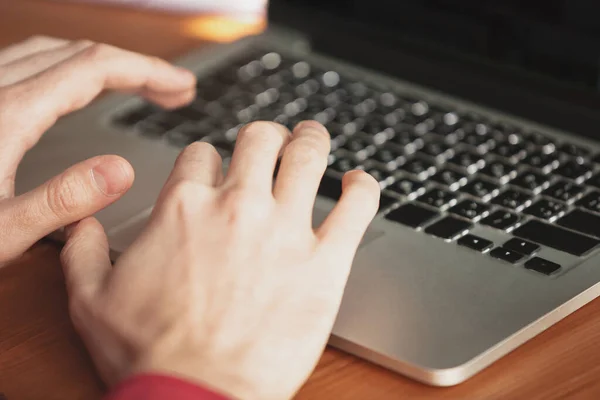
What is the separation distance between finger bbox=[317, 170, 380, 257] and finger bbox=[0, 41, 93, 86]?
1.14 feet

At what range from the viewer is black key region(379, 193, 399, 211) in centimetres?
77

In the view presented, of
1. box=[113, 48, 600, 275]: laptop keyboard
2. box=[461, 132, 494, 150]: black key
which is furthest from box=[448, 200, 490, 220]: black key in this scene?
box=[461, 132, 494, 150]: black key

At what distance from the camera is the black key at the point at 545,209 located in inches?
29.0

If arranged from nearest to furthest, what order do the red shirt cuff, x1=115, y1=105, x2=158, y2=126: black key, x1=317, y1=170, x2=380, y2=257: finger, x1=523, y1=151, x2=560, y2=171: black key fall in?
the red shirt cuff → x1=317, y1=170, x2=380, y2=257: finger → x1=523, y1=151, x2=560, y2=171: black key → x1=115, y1=105, x2=158, y2=126: black key

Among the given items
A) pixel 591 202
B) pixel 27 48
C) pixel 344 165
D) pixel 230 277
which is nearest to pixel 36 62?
pixel 27 48

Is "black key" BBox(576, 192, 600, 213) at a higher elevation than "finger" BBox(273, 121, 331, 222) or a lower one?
lower

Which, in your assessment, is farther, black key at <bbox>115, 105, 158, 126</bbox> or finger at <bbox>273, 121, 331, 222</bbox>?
black key at <bbox>115, 105, 158, 126</bbox>

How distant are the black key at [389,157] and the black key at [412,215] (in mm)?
81

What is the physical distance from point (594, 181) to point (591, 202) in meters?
0.04

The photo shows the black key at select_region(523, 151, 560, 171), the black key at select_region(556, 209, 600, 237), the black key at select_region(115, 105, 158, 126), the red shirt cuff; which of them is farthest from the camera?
the black key at select_region(115, 105, 158, 126)

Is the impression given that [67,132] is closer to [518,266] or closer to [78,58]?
[78,58]

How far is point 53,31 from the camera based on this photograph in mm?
1250

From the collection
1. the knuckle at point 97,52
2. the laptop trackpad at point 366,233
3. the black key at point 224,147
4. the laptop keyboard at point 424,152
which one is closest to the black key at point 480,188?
the laptop keyboard at point 424,152

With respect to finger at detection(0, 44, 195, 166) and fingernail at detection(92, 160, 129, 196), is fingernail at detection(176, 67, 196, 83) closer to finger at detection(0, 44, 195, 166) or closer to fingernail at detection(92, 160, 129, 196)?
finger at detection(0, 44, 195, 166)
